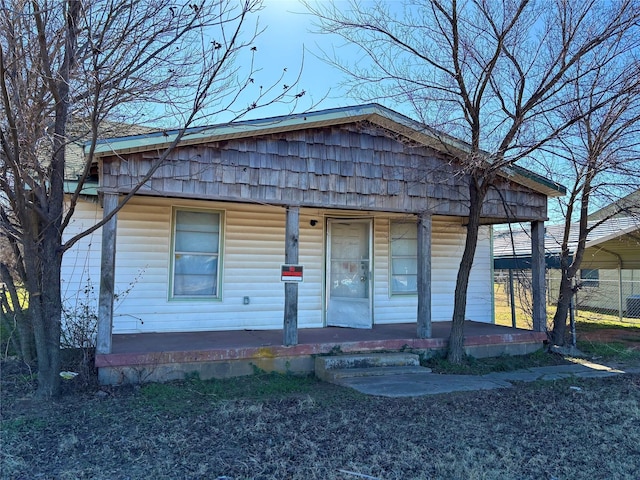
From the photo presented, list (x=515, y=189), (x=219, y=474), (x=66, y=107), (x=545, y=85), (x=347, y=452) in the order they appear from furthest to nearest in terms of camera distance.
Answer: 1. (x=515, y=189)
2. (x=545, y=85)
3. (x=66, y=107)
4. (x=347, y=452)
5. (x=219, y=474)

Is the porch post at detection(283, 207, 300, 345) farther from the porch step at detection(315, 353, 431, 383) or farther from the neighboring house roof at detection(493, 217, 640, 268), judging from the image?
the neighboring house roof at detection(493, 217, 640, 268)

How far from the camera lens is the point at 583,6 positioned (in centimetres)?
724

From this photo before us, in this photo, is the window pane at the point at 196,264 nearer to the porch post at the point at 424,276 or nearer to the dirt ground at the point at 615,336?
the porch post at the point at 424,276

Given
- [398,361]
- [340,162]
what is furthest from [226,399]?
[340,162]

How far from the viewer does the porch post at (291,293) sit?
693 centimetres

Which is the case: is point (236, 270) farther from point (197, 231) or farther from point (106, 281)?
point (106, 281)

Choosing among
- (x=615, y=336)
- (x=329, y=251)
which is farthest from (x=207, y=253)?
(x=615, y=336)

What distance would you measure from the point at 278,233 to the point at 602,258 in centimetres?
1292

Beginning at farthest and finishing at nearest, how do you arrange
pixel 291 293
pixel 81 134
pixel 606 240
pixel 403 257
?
pixel 606 240 < pixel 403 257 < pixel 291 293 < pixel 81 134

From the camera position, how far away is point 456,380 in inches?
260

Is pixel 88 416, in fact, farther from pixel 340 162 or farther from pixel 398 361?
pixel 340 162

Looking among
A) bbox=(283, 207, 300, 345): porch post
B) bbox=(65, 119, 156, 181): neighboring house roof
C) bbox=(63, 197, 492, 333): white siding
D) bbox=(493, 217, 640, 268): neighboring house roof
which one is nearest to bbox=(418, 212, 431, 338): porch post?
bbox=(63, 197, 492, 333): white siding

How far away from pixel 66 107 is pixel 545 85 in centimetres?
646

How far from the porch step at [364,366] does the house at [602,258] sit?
5.07 m
